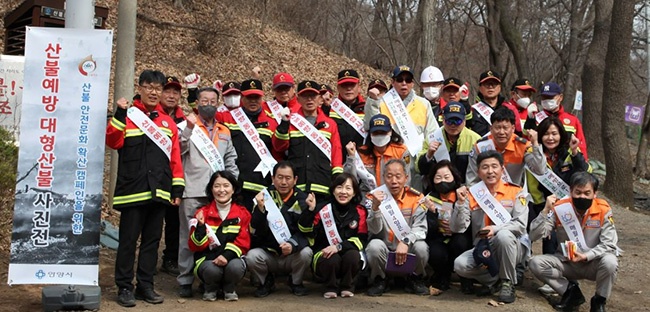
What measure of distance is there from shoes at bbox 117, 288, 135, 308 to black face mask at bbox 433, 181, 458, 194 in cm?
278

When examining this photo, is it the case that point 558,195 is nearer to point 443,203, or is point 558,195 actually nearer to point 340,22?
point 443,203

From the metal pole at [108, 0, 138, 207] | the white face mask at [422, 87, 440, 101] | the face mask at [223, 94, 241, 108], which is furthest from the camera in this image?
the metal pole at [108, 0, 138, 207]

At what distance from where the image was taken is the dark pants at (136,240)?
621 centimetres

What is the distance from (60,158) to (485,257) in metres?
3.55

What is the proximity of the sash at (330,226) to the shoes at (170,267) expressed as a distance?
5.42 ft

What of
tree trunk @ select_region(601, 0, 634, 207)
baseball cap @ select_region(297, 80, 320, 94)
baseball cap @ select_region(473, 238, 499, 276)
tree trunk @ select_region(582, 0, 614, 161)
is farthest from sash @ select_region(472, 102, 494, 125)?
tree trunk @ select_region(582, 0, 614, 161)

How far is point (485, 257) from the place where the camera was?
6.63 m

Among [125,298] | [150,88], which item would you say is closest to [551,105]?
[150,88]

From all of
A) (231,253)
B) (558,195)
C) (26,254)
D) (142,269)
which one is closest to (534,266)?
(558,195)

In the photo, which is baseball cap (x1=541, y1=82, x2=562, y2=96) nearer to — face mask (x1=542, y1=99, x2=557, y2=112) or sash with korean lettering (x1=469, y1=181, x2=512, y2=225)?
face mask (x1=542, y1=99, x2=557, y2=112)

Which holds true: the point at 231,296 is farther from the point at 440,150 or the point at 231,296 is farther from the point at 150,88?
the point at 440,150

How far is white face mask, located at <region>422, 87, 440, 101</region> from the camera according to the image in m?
8.13

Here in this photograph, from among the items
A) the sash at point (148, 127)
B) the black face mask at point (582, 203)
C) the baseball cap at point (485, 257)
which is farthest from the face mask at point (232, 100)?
the black face mask at point (582, 203)

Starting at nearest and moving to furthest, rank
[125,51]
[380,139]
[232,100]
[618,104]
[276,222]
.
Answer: [276,222] < [380,139] < [232,100] < [125,51] < [618,104]
